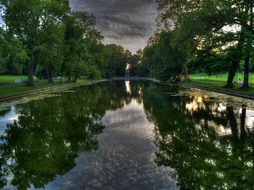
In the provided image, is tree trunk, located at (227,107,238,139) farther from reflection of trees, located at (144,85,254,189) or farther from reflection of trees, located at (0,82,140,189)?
reflection of trees, located at (0,82,140,189)

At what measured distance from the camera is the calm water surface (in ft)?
30.2

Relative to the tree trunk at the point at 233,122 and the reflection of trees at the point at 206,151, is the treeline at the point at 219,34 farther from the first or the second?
the reflection of trees at the point at 206,151

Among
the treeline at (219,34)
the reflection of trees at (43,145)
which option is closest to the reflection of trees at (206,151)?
the reflection of trees at (43,145)

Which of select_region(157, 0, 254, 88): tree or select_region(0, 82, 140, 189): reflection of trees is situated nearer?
select_region(0, 82, 140, 189): reflection of trees

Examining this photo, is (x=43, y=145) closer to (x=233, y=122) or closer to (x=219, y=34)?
(x=233, y=122)

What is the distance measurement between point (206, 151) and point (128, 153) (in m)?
2.82

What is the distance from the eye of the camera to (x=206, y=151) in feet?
40.0

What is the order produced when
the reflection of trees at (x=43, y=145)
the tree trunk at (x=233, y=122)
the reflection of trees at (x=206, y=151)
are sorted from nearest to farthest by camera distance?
the reflection of trees at (x=206, y=151)
the reflection of trees at (x=43, y=145)
the tree trunk at (x=233, y=122)

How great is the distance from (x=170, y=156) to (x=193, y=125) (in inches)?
258

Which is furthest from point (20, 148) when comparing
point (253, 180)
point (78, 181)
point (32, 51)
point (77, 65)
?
point (77, 65)

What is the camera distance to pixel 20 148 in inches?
532

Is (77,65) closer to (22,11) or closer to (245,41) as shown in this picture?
(22,11)

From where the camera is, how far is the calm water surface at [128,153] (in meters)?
9.21

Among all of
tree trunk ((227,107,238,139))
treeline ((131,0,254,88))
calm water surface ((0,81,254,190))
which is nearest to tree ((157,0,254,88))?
treeline ((131,0,254,88))
